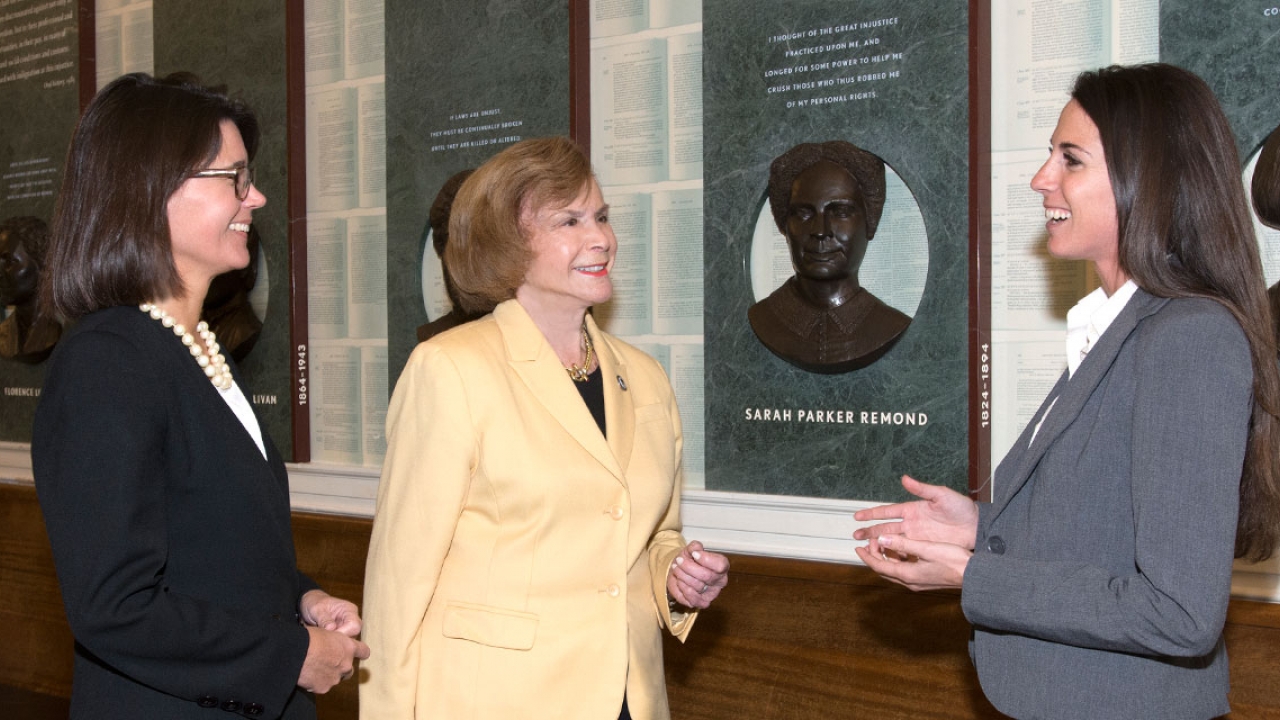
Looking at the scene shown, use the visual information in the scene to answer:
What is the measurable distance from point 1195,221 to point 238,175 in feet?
5.64

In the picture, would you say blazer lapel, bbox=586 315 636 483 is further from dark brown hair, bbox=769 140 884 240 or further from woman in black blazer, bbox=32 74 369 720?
dark brown hair, bbox=769 140 884 240

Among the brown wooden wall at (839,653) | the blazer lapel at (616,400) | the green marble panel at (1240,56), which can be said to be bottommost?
the brown wooden wall at (839,653)

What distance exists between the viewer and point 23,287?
5.53 metres

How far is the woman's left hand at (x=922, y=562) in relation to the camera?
6.28 feet

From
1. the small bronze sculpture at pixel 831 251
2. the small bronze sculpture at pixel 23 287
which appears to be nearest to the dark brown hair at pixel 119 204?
the small bronze sculpture at pixel 831 251

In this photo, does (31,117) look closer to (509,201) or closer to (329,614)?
(509,201)

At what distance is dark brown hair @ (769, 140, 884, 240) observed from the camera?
11.2 feet

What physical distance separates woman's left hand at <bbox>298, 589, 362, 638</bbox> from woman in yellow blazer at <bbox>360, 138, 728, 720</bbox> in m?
0.19

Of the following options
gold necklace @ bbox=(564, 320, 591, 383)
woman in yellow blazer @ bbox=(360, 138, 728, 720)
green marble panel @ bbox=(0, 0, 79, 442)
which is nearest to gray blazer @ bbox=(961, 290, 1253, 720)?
woman in yellow blazer @ bbox=(360, 138, 728, 720)

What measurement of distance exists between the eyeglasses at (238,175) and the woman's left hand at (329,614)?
0.81 m

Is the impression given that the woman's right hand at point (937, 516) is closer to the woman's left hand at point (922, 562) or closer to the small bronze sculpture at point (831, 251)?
the woman's left hand at point (922, 562)

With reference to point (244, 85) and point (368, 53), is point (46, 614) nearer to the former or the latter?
Result: point (244, 85)

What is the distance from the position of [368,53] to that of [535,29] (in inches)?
37.0

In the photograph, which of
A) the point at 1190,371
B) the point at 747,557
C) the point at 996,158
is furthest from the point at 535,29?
the point at 1190,371
